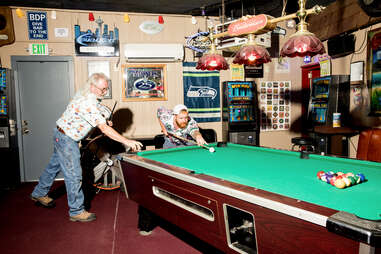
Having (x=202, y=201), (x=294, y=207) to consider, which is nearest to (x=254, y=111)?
(x=202, y=201)

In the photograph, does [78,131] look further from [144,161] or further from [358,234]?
[358,234]

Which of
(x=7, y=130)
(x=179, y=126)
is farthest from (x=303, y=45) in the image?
(x=7, y=130)

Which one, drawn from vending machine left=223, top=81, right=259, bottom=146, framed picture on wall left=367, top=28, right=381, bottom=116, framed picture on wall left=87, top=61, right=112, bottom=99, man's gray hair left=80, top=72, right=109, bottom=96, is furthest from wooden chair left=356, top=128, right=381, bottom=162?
framed picture on wall left=87, top=61, right=112, bottom=99

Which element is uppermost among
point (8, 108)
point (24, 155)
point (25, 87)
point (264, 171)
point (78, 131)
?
point (25, 87)

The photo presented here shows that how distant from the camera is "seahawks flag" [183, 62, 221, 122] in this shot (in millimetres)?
5238

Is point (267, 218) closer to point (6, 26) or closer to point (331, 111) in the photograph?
point (331, 111)

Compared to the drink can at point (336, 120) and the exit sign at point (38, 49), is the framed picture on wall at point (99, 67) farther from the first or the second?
the drink can at point (336, 120)

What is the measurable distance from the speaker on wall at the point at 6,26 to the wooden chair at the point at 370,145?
563cm

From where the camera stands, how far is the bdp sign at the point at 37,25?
4602 millimetres

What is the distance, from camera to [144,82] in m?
5.05

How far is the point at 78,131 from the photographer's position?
2.95 metres

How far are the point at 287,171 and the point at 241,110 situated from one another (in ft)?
10.7

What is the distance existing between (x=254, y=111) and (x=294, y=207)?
4.11m

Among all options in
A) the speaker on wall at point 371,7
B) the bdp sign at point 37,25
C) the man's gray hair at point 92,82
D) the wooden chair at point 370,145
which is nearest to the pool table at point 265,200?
the man's gray hair at point 92,82
